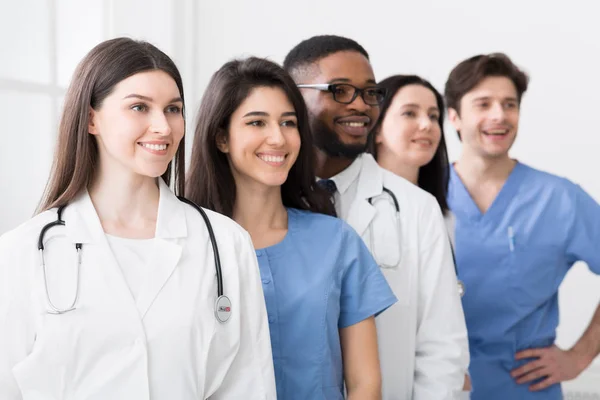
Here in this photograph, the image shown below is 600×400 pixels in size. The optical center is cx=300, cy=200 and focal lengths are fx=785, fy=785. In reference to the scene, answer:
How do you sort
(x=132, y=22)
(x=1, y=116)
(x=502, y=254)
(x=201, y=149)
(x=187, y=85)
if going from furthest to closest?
(x=187, y=85) → (x=132, y=22) → (x=502, y=254) → (x=1, y=116) → (x=201, y=149)

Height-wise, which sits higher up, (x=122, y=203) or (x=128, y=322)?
(x=122, y=203)

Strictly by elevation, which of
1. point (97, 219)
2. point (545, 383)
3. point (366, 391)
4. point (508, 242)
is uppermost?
point (97, 219)

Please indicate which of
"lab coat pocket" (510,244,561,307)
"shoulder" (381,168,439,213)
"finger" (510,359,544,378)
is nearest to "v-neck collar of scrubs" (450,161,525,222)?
"lab coat pocket" (510,244,561,307)

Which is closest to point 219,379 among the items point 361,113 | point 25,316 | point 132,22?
point 25,316

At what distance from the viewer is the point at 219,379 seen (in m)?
1.33

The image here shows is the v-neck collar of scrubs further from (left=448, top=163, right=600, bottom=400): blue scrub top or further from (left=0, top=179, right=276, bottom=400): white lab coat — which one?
(left=0, top=179, right=276, bottom=400): white lab coat

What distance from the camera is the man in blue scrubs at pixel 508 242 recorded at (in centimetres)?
238

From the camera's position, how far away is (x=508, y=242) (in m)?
2.47

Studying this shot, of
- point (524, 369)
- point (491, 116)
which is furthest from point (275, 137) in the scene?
point (524, 369)

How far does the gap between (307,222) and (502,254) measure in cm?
101

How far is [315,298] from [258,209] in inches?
9.7

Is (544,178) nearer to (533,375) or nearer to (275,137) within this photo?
(533,375)

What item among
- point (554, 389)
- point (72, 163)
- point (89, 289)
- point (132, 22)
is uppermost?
point (132, 22)

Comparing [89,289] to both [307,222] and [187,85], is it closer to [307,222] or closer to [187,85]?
[307,222]
